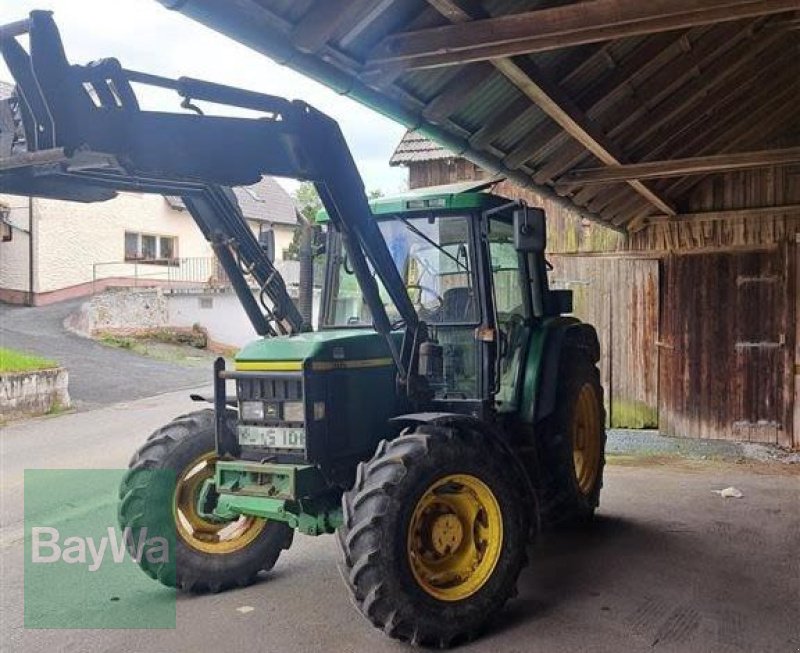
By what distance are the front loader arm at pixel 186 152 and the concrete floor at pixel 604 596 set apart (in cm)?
148

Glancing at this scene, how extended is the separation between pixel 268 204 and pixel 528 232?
86.9 ft

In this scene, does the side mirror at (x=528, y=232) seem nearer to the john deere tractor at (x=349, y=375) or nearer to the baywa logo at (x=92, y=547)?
the john deere tractor at (x=349, y=375)

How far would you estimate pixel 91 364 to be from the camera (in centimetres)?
1612

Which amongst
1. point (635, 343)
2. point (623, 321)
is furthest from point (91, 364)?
point (635, 343)

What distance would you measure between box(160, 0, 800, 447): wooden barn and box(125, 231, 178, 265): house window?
617 inches

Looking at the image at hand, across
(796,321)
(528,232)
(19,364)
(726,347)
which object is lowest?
(19,364)

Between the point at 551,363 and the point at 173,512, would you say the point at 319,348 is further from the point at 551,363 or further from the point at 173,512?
the point at 551,363

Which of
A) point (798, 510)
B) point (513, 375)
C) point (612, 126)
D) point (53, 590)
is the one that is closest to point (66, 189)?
point (53, 590)

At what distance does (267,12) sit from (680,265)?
7.27 meters

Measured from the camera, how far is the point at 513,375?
5121 mm

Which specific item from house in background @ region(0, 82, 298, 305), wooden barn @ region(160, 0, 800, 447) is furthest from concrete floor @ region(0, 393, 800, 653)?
house in background @ region(0, 82, 298, 305)

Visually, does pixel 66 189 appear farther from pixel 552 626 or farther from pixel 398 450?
pixel 552 626

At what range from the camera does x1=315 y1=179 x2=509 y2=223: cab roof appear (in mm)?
4785

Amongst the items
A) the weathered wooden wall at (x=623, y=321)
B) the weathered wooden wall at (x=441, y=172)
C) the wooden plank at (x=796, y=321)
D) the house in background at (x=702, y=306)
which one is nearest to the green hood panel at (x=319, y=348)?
the house in background at (x=702, y=306)
